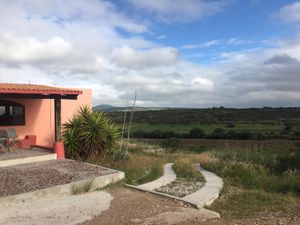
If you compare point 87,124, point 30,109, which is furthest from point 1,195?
point 30,109

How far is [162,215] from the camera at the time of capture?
7543 mm

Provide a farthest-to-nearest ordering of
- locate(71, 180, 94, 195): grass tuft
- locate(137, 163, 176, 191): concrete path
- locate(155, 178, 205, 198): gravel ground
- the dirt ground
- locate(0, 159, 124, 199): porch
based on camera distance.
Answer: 1. locate(137, 163, 176, 191): concrete path
2. locate(155, 178, 205, 198): gravel ground
3. locate(71, 180, 94, 195): grass tuft
4. locate(0, 159, 124, 199): porch
5. the dirt ground

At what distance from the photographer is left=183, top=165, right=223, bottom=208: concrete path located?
8609mm

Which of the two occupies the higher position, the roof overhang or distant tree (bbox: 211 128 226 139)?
the roof overhang

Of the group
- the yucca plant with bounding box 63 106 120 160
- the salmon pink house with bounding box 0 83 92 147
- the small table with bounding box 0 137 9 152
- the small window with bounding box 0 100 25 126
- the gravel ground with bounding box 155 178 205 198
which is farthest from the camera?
the small window with bounding box 0 100 25 126

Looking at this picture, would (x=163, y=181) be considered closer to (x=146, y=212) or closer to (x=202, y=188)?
(x=202, y=188)

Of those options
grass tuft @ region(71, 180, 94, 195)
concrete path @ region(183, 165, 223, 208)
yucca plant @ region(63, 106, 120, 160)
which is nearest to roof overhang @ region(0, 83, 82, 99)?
yucca plant @ region(63, 106, 120, 160)

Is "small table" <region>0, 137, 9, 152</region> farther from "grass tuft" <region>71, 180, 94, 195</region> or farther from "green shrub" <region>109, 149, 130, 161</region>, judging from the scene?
"grass tuft" <region>71, 180, 94, 195</region>

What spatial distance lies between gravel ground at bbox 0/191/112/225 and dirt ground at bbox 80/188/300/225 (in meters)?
0.28

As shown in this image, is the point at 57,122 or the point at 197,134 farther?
the point at 197,134

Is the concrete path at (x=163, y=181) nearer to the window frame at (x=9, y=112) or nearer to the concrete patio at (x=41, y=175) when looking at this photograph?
the concrete patio at (x=41, y=175)

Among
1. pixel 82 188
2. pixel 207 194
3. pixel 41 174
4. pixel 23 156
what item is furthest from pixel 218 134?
pixel 82 188

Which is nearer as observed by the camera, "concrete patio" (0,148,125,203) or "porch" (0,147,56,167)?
"concrete patio" (0,148,125,203)

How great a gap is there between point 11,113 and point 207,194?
10.3 m
